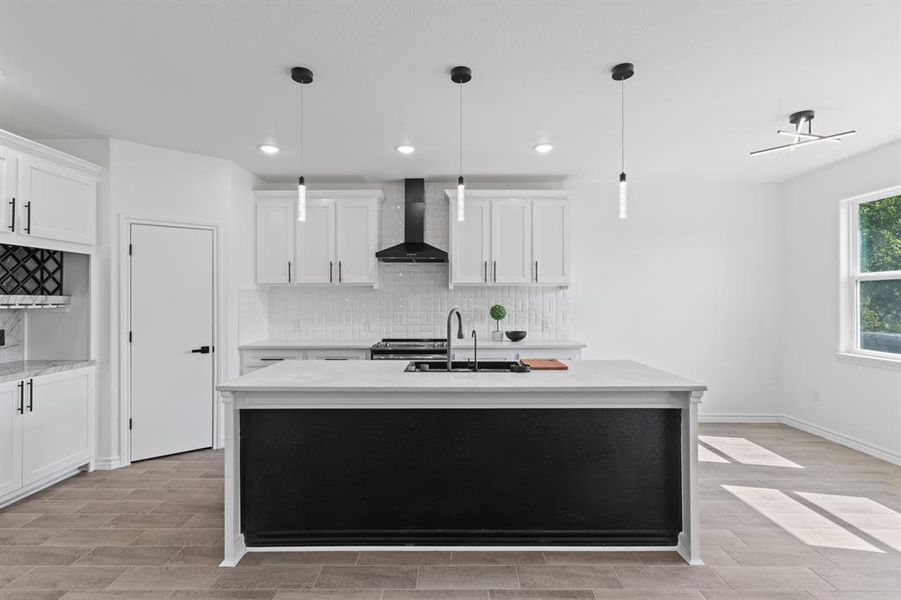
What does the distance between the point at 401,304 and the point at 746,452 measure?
3486 mm

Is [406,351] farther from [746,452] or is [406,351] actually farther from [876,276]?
[876,276]

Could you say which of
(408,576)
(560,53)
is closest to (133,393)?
(408,576)

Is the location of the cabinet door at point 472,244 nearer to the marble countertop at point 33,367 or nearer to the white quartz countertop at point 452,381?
the white quartz countertop at point 452,381

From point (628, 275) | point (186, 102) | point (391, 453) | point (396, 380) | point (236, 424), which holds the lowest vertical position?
point (391, 453)

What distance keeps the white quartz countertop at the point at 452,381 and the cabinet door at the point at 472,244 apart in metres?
2.15

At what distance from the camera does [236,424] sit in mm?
2395

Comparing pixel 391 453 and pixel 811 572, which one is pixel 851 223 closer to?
pixel 811 572

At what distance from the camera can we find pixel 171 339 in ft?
13.2

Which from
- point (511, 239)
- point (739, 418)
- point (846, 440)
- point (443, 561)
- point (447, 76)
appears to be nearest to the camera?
point (443, 561)

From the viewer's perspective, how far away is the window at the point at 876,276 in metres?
4.00

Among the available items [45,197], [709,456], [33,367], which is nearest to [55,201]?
[45,197]

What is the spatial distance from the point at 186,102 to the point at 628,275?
171 inches

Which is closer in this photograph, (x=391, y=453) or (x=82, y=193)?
(x=391, y=453)

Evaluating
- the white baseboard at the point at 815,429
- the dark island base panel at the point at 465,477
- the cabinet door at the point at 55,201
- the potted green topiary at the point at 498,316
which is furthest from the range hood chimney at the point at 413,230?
the white baseboard at the point at 815,429
